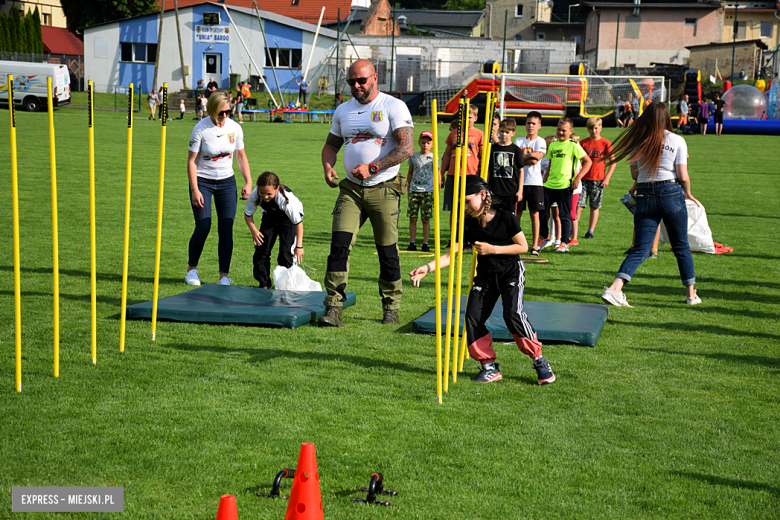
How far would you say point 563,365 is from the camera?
5.75m

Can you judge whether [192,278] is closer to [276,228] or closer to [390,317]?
[276,228]

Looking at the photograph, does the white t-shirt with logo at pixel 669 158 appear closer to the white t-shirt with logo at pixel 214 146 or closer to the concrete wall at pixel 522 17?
the white t-shirt with logo at pixel 214 146

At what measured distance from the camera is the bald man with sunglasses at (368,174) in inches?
255

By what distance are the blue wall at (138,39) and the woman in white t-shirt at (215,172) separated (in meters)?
47.8

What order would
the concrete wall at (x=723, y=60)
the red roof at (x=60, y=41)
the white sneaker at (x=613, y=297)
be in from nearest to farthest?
1. the white sneaker at (x=613, y=297)
2. the concrete wall at (x=723, y=60)
3. the red roof at (x=60, y=41)

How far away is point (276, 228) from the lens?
324 inches

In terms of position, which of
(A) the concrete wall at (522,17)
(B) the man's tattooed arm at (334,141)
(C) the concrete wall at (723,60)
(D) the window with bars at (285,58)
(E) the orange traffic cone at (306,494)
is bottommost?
(E) the orange traffic cone at (306,494)

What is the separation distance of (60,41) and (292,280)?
61954mm

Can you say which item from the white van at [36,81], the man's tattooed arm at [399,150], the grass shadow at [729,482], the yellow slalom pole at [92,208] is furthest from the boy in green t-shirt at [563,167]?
the white van at [36,81]

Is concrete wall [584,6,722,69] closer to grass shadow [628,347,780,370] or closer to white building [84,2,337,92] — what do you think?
white building [84,2,337,92]

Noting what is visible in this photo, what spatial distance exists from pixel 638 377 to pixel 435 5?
320ft

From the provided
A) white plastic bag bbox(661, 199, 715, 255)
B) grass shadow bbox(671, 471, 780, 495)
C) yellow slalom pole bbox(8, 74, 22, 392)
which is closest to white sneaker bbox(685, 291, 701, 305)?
white plastic bag bbox(661, 199, 715, 255)

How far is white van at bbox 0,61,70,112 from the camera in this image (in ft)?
121

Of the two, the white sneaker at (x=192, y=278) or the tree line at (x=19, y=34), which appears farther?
the tree line at (x=19, y=34)
